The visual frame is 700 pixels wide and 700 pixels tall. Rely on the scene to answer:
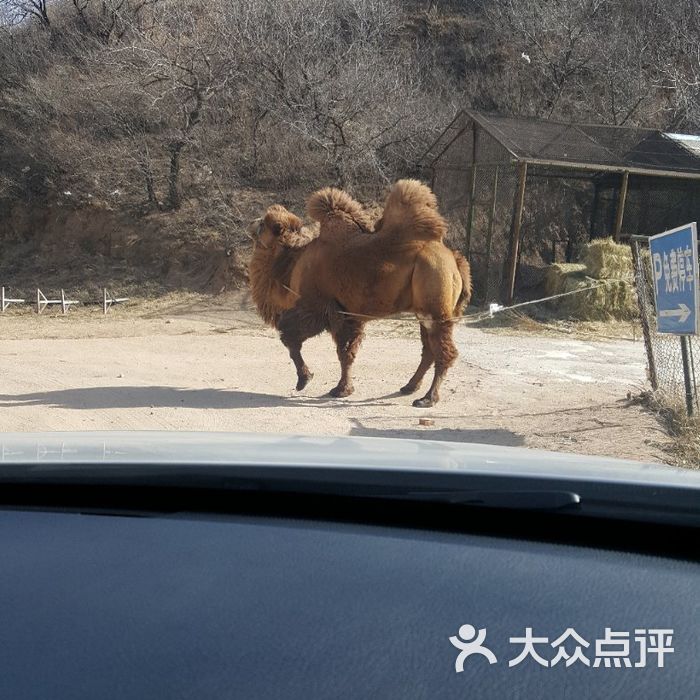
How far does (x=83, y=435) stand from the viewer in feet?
9.06

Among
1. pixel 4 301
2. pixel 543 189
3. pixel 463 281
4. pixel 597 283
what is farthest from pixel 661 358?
pixel 4 301

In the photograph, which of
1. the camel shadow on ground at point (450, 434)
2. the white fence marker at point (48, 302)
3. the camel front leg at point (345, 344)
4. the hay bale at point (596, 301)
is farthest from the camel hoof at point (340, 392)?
the white fence marker at point (48, 302)

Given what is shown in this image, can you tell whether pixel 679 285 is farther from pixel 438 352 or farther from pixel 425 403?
pixel 425 403

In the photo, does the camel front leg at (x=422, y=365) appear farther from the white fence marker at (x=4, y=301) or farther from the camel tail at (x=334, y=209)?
the white fence marker at (x=4, y=301)

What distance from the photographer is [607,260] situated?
17.5 m

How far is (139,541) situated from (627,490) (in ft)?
3.36

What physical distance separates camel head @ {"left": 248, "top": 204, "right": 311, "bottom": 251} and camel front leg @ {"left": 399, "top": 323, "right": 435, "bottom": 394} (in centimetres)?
176

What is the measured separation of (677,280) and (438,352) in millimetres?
2446

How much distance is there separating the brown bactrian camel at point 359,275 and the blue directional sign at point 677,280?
2.00 m

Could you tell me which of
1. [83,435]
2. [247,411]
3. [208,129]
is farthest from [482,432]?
[208,129]

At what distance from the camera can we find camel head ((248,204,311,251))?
10031 mm

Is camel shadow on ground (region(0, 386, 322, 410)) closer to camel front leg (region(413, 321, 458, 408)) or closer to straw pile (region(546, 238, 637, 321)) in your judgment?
camel front leg (region(413, 321, 458, 408))

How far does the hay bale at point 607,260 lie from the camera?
56.7ft

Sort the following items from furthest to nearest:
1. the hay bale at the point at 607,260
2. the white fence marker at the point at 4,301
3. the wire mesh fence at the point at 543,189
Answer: the white fence marker at the point at 4,301
the wire mesh fence at the point at 543,189
the hay bale at the point at 607,260
